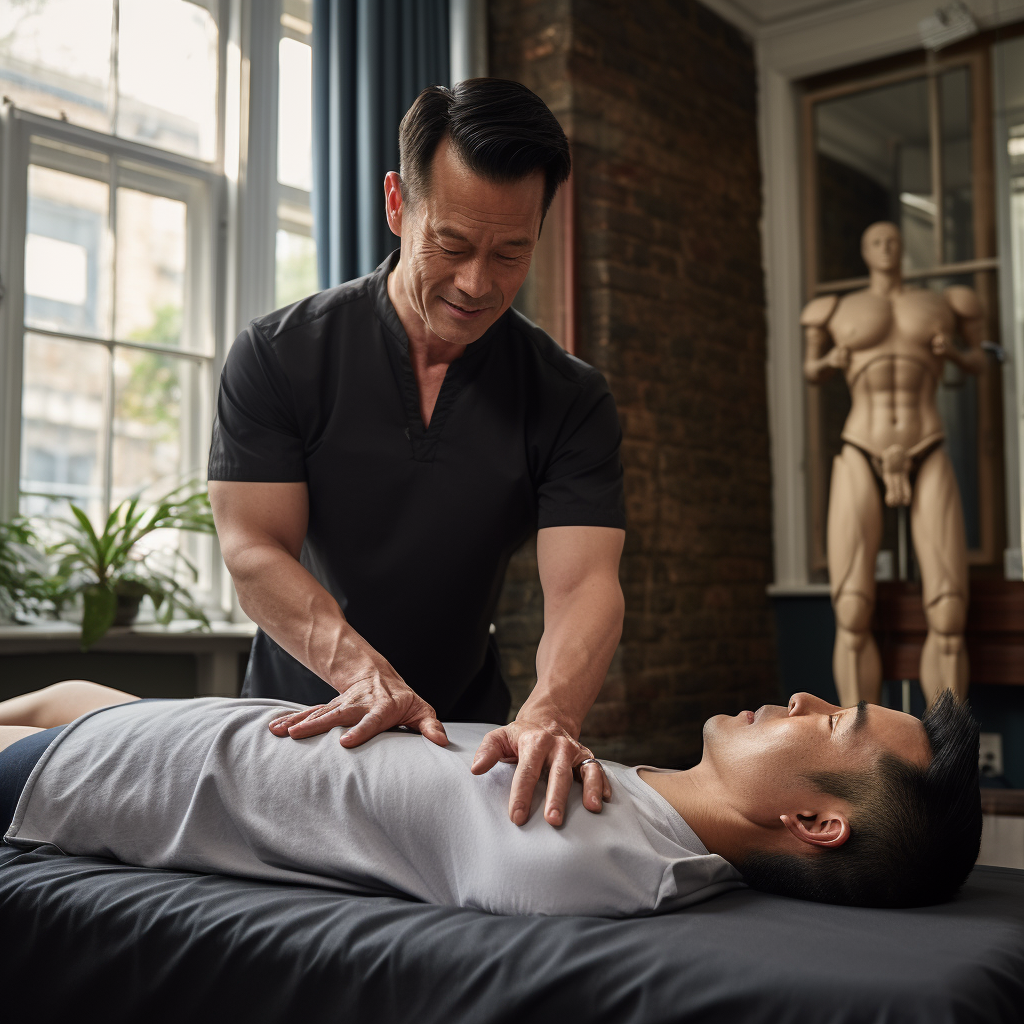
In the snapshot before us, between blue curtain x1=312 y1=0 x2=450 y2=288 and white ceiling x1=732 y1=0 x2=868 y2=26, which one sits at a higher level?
white ceiling x1=732 y1=0 x2=868 y2=26

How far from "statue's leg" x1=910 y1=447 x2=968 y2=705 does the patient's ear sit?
2762 millimetres

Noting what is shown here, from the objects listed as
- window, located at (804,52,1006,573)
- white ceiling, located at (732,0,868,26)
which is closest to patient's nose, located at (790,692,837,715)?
window, located at (804,52,1006,573)

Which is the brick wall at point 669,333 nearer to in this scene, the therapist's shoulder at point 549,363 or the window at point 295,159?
the window at point 295,159

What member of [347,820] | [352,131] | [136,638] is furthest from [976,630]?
[347,820]

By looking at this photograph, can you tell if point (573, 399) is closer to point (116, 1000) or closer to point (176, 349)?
point (116, 1000)

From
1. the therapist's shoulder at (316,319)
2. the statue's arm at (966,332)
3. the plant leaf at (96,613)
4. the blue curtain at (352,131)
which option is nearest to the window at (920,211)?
the statue's arm at (966,332)

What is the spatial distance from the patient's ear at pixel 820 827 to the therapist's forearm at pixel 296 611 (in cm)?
56

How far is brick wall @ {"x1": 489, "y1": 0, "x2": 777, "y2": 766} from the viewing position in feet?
13.1

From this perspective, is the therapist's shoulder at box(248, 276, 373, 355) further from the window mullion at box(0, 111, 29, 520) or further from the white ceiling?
the white ceiling

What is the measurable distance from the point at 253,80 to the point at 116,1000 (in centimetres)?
303

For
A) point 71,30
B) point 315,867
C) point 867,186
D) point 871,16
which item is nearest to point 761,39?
point 871,16

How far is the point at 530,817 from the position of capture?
115cm

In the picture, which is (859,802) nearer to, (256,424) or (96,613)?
(256,424)

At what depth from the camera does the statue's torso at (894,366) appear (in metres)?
3.91
